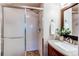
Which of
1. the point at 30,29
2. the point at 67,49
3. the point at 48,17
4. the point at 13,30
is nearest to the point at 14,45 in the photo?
the point at 13,30

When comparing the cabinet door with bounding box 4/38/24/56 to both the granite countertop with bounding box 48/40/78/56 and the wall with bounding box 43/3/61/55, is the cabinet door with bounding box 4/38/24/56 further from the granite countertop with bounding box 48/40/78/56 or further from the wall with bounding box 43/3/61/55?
the granite countertop with bounding box 48/40/78/56

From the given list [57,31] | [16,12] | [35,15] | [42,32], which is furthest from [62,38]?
[16,12]

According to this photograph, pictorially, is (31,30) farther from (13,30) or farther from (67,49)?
(67,49)

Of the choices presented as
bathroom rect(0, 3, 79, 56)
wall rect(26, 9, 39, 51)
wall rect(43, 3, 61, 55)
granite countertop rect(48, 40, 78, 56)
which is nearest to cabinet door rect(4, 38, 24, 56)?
bathroom rect(0, 3, 79, 56)

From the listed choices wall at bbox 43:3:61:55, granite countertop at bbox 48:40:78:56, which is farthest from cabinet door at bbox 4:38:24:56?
granite countertop at bbox 48:40:78:56

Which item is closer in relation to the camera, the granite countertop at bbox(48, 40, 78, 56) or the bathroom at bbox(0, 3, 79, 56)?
the granite countertop at bbox(48, 40, 78, 56)

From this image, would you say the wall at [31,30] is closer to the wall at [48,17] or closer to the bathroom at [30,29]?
the bathroom at [30,29]

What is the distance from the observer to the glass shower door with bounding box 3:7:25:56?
1.69m

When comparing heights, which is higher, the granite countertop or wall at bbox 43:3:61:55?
wall at bbox 43:3:61:55

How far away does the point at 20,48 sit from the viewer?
72.6 inches

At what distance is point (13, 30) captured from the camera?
1750 millimetres

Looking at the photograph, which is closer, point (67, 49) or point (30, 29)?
point (67, 49)

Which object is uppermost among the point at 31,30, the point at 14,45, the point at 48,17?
the point at 48,17

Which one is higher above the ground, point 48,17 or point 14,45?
point 48,17
